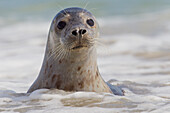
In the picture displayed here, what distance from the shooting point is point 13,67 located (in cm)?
750

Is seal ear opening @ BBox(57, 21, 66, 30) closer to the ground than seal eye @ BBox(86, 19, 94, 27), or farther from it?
closer to the ground

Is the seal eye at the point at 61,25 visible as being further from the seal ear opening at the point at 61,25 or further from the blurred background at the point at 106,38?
the blurred background at the point at 106,38

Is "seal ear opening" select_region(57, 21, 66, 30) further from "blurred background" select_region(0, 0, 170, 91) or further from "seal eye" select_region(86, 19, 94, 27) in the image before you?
"blurred background" select_region(0, 0, 170, 91)

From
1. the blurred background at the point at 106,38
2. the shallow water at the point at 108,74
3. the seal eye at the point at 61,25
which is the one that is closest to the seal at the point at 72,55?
the seal eye at the point at 61,25

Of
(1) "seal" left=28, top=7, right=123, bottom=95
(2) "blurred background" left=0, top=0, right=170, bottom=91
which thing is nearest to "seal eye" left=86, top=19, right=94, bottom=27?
(1) "seal" left=28, top=7, right=123, bottom=95

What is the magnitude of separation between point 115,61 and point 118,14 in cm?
1181

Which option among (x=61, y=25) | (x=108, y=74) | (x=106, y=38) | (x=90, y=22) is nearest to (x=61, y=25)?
(x=61, y=25)

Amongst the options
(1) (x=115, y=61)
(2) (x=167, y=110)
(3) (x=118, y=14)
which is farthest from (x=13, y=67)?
(3) (x=118, y=14)

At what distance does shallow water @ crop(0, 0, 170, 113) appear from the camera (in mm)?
3258

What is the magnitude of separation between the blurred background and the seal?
0.32 metres

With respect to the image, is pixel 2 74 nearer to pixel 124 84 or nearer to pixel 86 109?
pixel 124 84

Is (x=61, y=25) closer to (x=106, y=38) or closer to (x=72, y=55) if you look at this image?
(x=72, y=55)

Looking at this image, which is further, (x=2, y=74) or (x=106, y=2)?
(x=106, y=2)

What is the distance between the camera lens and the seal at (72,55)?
3530 mm
